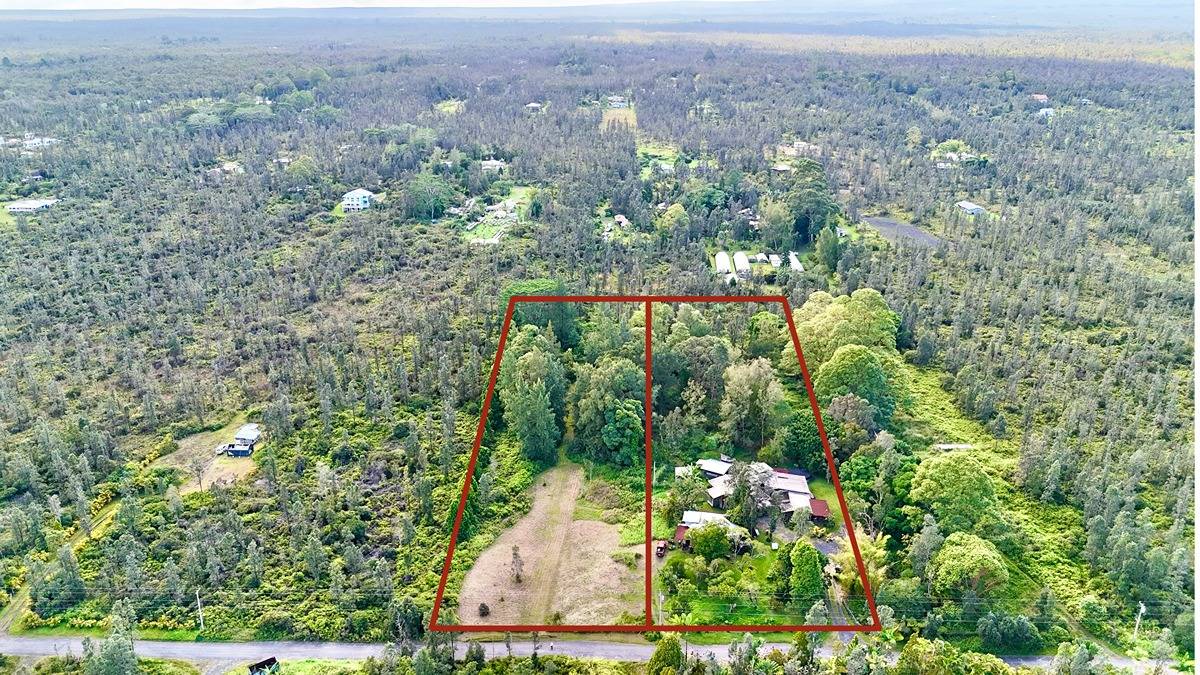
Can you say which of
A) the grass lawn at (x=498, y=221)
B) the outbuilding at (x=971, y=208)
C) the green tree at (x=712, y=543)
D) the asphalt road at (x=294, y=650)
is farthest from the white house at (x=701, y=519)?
the outbuilding at (x=971, y=208)

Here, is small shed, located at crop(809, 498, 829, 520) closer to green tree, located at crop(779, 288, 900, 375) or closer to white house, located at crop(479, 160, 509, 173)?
green tree, located at crop(779, 288, 900, 375)

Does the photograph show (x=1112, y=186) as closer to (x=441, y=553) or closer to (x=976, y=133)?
(x=976, y=133)

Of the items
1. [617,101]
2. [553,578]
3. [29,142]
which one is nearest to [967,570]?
[553,578]

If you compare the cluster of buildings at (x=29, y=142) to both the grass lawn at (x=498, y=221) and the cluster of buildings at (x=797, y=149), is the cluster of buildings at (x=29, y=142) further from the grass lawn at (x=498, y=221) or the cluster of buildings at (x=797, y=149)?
the cluster of buildings at (x=797, y=149)

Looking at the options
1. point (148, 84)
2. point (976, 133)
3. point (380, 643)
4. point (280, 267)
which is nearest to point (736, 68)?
point (976, 133)

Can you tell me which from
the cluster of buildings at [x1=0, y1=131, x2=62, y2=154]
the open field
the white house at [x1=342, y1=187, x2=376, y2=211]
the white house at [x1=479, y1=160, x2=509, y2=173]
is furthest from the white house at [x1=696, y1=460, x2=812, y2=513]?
the cluster of buildings at [x1=0, y1=131, x2=62, y2=154]

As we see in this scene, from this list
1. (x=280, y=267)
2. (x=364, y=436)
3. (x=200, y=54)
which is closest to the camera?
(x=364, y=436)
